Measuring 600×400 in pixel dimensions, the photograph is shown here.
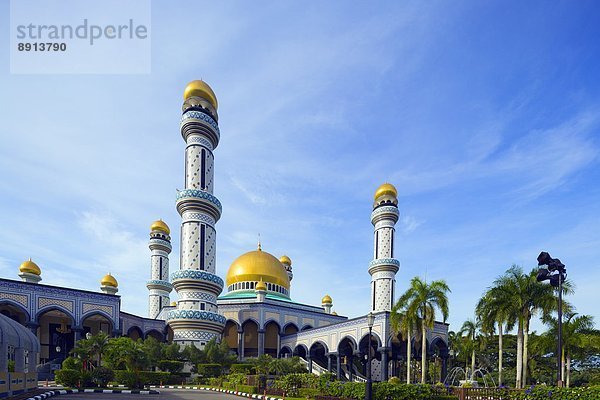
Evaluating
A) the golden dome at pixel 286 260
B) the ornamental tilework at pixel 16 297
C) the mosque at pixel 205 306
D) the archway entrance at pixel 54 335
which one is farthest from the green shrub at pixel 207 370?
the golden dome at pixel 286 260

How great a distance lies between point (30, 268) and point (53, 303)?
414 inches

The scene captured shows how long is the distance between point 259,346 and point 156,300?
1494 cm

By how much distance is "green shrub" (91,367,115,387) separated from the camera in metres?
26.0

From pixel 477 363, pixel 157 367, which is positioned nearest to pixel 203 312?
pixel 157 367

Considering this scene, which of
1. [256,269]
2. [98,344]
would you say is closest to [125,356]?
[98,344]

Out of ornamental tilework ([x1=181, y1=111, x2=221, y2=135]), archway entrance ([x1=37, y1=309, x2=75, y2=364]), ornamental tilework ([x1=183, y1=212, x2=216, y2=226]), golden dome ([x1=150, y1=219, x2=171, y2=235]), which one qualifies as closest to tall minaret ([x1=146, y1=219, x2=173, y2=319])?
golden dome ([x1=150, y1=219, x2=171, y2=235])

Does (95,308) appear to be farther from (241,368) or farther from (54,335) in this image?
(241,368)

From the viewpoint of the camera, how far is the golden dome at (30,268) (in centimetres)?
4631

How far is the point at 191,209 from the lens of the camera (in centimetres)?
4300

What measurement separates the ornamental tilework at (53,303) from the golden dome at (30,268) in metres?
10.2

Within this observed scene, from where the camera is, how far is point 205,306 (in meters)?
42.0

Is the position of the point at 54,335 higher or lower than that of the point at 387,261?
lower

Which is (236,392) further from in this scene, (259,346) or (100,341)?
(259,346)

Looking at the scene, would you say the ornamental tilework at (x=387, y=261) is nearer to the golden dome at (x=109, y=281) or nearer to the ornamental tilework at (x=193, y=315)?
the ornamental tilework at (x=193, y=315)
